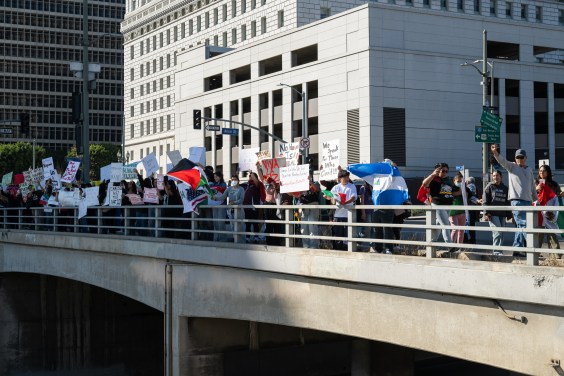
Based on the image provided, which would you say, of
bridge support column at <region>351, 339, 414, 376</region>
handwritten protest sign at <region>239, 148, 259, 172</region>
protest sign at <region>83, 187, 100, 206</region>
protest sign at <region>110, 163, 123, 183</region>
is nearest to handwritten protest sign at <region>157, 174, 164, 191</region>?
protest sign at <region>83, 187, 100, 206</region>

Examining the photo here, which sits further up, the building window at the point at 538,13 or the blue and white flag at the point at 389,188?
the building window at the point at 538,13

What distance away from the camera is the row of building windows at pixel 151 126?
9362 centimetres

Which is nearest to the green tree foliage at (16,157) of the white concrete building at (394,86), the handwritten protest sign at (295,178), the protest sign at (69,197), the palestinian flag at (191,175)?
the white concrete building at (394,86)

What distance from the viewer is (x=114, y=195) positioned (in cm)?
2122

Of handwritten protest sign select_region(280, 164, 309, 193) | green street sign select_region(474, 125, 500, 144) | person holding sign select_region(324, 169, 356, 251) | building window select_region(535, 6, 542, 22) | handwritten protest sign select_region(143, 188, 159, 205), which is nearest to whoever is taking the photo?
person holding sign select_region(324, 169, 356, 251)

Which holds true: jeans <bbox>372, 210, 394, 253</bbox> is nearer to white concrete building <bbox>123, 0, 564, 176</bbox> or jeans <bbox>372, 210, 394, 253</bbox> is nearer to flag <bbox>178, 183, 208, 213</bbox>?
flag <bbox>178, 183, 208, 213</bbox>

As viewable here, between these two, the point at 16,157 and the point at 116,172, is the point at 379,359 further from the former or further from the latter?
the point at 16,157

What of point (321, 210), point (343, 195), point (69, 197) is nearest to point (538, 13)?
point (69, 197)

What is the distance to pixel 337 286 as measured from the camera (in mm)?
13242

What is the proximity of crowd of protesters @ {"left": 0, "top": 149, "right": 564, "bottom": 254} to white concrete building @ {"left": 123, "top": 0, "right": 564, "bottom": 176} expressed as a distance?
1302 inches

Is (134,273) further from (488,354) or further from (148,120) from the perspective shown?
(148,120)

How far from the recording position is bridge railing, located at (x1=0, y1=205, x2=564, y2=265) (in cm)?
1061

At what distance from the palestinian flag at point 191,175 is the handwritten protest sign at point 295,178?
296cm

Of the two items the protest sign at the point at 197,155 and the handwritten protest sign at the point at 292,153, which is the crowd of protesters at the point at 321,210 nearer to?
the handwritten protest sign at the point at 292,153
